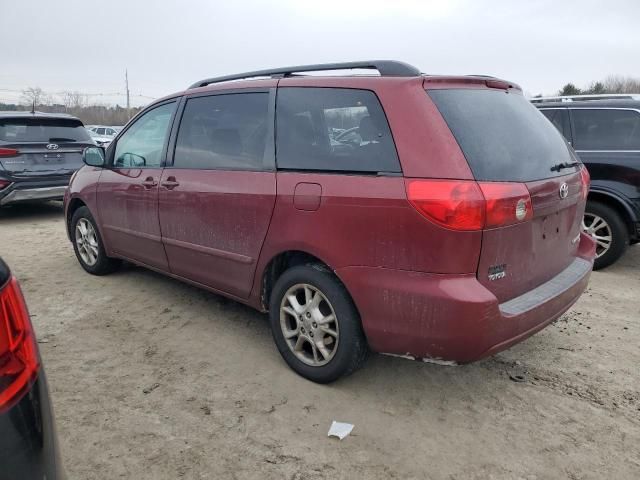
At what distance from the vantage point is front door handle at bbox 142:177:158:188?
3877 millimetres

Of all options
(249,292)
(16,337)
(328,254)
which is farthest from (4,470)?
(249,292)

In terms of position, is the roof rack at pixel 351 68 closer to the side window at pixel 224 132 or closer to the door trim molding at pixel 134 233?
the side window at pixel 224 132

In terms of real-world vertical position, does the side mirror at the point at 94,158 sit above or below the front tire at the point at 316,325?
above

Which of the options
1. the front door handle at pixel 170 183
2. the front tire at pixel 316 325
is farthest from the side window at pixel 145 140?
the front tire at pixel 316 325

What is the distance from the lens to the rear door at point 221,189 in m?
3.10

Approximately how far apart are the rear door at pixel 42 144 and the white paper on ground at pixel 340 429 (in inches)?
275

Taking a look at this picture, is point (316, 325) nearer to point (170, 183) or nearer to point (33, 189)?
point (170, 183)

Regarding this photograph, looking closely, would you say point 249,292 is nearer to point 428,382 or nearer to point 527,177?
point 428,382

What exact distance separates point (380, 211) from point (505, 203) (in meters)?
0.58

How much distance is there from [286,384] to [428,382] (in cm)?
85

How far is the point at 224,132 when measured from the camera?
3.42m

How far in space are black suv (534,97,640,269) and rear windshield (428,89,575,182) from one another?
2.64 meters

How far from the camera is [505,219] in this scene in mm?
2371

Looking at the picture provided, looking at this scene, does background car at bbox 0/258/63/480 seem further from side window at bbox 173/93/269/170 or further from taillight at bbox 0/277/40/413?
side window at bbox 173/93/269/170
